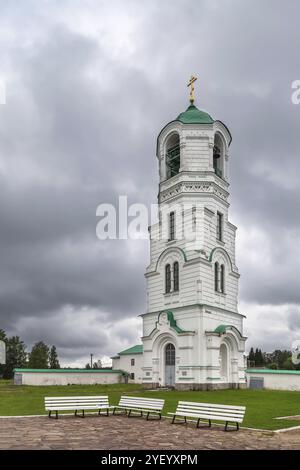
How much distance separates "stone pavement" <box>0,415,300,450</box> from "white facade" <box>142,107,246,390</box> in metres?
17.6

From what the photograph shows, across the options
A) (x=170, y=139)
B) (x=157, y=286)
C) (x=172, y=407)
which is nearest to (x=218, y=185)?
(x=170, y=139)

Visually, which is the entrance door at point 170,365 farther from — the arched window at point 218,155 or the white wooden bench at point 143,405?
the white wooden bench at point 143,405

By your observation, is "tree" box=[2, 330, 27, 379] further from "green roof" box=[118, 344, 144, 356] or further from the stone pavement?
the stone pavement

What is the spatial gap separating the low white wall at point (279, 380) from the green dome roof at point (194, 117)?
19490 mm

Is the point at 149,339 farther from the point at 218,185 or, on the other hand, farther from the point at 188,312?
the point at 218,185

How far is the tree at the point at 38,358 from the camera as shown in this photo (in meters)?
63.7

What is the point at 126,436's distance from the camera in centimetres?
1107

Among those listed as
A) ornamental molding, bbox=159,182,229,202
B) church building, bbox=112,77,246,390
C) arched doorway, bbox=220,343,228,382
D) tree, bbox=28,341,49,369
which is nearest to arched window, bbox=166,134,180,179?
church building, bbox=112,77,246,390

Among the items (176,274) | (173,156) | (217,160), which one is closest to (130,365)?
(176,274)

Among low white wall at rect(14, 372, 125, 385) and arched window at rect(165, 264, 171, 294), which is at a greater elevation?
arched window at rect(165, 264, 171, 294)

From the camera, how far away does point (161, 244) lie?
35.5 m

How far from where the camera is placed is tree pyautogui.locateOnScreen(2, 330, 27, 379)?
6197cm

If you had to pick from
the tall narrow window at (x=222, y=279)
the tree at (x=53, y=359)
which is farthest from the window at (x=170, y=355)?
the tree at (x=53, y=359)
